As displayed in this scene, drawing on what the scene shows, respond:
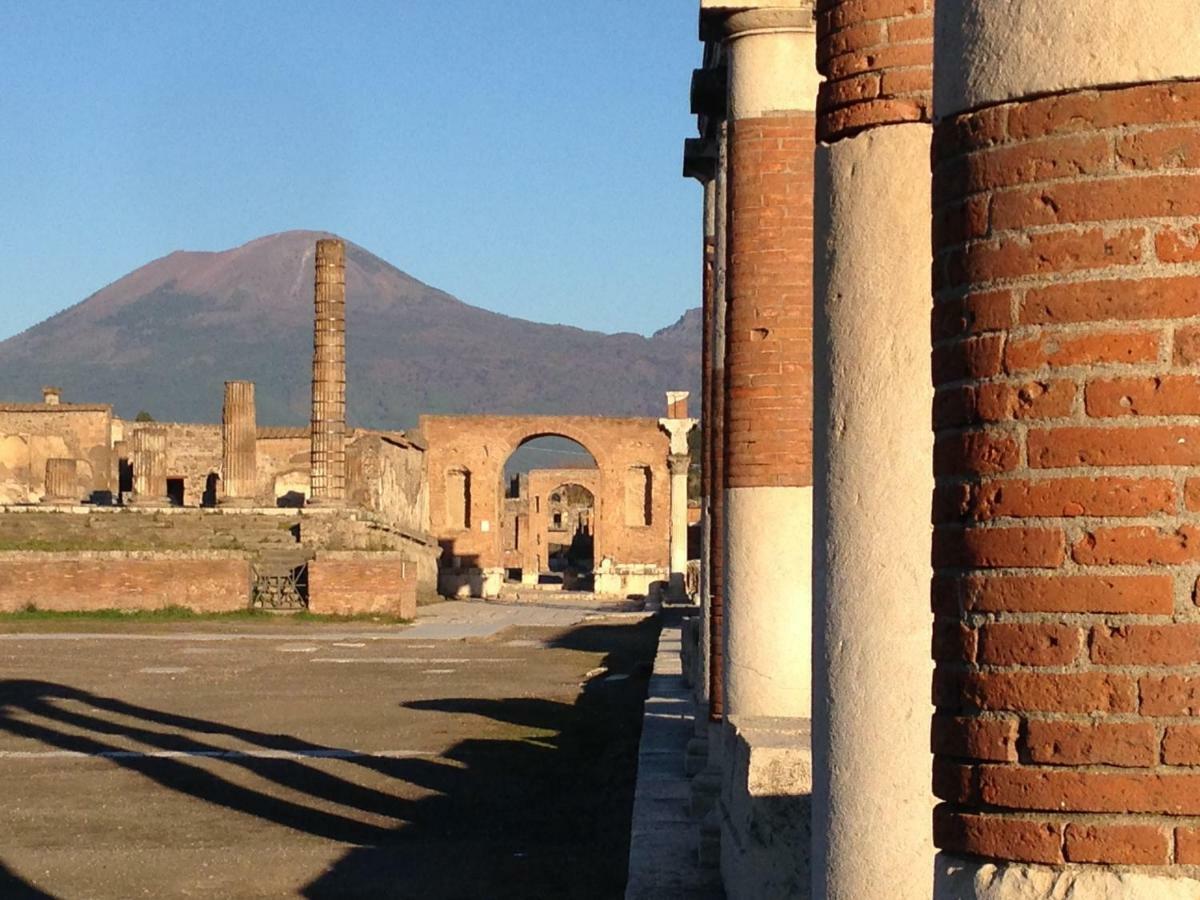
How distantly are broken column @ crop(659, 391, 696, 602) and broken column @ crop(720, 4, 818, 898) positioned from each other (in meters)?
25.0

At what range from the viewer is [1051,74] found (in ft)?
8.52

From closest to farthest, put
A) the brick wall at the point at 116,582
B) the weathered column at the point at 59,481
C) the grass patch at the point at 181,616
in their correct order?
1. the grass patch at the point at 181,616
2. the brick wall at the point at 116,582
3. the weathered column at the point at 59,481

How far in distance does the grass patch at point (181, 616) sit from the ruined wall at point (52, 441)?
1863 centimetres

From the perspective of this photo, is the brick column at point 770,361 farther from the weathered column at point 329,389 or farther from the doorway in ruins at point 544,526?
the doorway in ruins at point 544,526

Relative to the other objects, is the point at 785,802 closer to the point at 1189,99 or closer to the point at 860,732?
the point at 860,732

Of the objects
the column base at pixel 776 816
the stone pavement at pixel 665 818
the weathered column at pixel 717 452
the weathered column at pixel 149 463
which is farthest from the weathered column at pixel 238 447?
the column base at pixel 776 816

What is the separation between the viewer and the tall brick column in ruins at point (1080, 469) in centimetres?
248

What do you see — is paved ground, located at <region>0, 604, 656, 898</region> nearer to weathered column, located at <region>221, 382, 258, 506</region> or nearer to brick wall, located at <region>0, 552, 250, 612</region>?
brick wall, located at <region>0, 552, 250, 612</region>

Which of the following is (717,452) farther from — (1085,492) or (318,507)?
(318,507)

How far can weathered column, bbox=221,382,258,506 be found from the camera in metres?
41.8

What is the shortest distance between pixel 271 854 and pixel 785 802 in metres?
4.95

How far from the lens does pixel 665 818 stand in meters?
9.21

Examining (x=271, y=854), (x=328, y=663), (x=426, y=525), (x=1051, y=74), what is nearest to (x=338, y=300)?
(x=426, y=525)

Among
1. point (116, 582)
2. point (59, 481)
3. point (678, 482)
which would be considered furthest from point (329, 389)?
point (116, 582)
